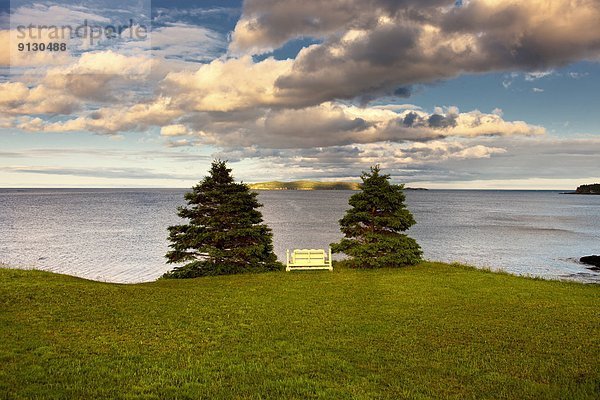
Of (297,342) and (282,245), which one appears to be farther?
(282,245)

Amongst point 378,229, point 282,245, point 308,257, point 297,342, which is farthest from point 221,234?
point 282,245

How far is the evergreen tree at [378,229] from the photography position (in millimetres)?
29109

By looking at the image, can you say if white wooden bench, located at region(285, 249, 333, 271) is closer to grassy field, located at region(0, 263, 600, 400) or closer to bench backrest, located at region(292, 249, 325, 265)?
bench backrest, located at region(292, 249, 325, 265)

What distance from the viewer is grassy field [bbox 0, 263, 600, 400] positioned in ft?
30.6

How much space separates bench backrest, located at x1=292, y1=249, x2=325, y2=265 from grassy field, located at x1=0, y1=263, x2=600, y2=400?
7.18 meters

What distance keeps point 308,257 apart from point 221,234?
6.02 m

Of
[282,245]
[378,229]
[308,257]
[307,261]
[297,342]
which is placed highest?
[378,229]

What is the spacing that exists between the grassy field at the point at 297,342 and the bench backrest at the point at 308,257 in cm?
718

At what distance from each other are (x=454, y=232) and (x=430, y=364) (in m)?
73.3

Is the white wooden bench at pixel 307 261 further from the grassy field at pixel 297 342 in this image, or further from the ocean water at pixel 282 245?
the ocean water at pixel 282 245

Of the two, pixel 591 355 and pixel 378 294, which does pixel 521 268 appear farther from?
pixel 591 355

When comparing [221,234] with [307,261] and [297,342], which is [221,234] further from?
[297,342]

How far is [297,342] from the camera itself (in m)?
12.5

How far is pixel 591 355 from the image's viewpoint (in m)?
11.5
